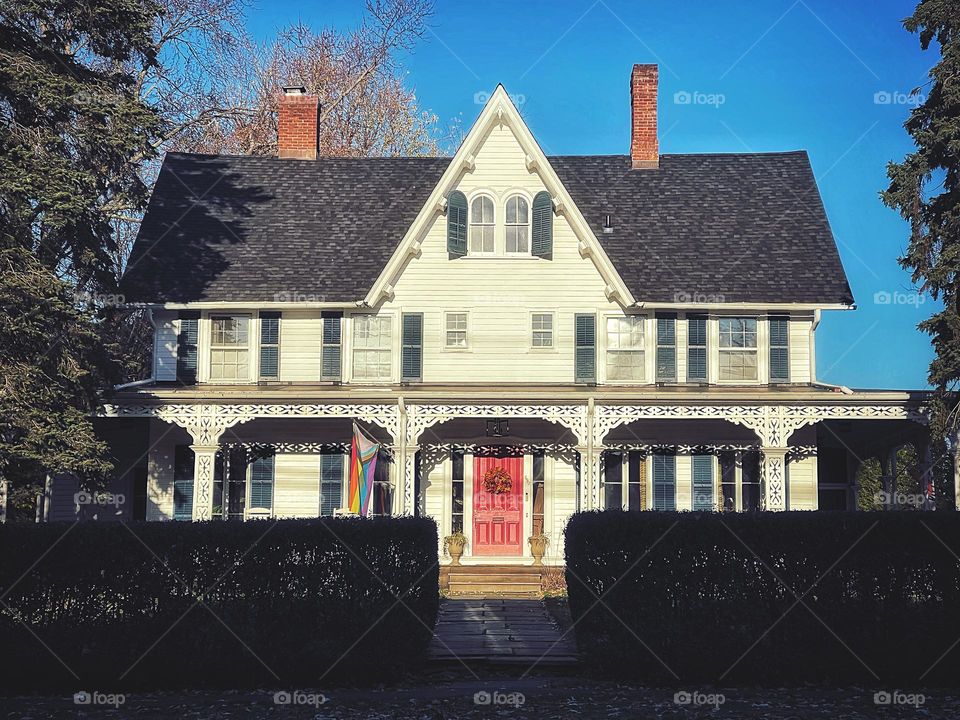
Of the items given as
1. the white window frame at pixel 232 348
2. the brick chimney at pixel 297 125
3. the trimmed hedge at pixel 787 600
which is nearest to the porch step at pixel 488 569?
the white window frame at pixel 232 348

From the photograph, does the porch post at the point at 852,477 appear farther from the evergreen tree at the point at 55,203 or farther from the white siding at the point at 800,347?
the evergreen tree at the point at 55,203

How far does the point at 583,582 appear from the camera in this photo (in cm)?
1228

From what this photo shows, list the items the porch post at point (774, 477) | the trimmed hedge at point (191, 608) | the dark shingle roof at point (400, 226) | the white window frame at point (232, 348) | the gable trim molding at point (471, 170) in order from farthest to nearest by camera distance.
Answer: the dark shingle roof at point (400, 226) → the white window frame at point (232, 348) → the gable trim molding at point (471, 170) → the porch post at point (774, 477) → the trimmed hedge at point (191, 608)

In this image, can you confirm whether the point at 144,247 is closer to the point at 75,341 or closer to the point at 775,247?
the point at 75,341

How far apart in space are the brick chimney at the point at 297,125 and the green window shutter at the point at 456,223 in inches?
248

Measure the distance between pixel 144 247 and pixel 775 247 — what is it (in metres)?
14.2

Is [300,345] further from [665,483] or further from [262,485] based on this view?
[665,483]

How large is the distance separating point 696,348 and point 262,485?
970 cm

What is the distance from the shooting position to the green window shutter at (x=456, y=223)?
22.4 metres

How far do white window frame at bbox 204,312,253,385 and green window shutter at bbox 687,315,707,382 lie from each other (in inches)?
363

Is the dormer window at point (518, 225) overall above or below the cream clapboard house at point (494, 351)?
above

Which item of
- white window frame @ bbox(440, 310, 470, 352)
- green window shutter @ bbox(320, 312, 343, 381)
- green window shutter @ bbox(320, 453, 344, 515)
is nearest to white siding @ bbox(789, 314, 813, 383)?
white window frame @ bbox(440, 310, 470, 352)

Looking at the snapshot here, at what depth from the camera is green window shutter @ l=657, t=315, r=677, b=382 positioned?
22547 millimetres

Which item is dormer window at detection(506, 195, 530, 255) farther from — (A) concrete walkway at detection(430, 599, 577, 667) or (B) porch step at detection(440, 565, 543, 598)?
(A) concrete walkway at detection(430, 599, 577, 667)
